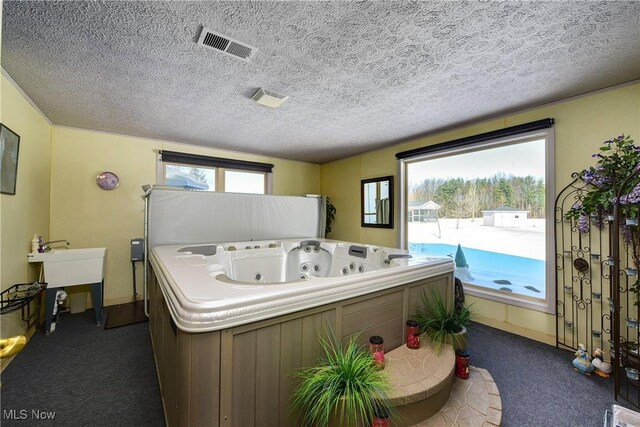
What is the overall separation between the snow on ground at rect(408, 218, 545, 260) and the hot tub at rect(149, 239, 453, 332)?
1.01 m

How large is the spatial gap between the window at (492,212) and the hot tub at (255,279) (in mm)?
1020

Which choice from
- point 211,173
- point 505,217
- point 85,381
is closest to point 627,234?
point 505,217

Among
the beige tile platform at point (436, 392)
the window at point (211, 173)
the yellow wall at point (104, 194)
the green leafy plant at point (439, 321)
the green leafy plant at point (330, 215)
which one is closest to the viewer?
the beige tile platform at point (436, 392)

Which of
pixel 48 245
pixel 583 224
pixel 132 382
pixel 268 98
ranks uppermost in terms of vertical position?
pixel 268 98

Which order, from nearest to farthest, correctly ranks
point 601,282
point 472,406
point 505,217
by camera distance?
1. point 472,406
2. point 601,282
3. point 505,217

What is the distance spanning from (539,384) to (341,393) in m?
1.54

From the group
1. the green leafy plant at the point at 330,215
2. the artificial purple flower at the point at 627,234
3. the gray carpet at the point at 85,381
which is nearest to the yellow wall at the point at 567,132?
the artificial purple flower at the point at 627,234

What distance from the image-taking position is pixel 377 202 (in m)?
4.02

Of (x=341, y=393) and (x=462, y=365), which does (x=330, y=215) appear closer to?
(x=462, y=365)

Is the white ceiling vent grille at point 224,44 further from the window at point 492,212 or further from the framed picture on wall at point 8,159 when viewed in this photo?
the window at point 492,212

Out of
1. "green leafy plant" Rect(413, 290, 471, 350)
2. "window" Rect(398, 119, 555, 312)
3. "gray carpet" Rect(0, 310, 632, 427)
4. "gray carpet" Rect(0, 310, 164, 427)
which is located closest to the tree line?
"window" Rect(398, 119, 555, 312)

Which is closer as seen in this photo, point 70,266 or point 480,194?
point 70,266

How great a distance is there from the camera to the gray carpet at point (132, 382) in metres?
1.51

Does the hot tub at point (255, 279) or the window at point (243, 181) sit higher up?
the window at point (243, 181)
